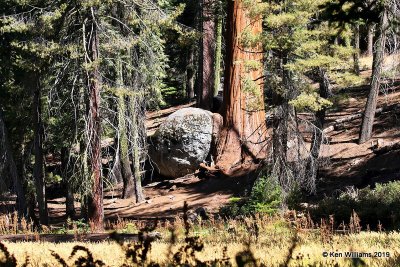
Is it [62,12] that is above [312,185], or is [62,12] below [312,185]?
above

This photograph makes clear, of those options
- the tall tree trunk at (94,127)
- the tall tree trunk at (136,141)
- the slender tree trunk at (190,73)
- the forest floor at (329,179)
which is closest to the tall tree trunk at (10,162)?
the forest floor at (329,179)

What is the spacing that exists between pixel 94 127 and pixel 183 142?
9417 mm

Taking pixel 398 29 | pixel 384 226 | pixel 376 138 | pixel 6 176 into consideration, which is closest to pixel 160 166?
pixel 6 176

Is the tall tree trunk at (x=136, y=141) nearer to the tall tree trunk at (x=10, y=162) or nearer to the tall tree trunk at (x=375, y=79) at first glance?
the tall tree trunk at (x=10, y=162)

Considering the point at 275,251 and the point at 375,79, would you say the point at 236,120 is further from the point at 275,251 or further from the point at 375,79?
the point at 275,251

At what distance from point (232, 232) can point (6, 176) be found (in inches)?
551

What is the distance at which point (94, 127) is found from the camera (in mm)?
15750

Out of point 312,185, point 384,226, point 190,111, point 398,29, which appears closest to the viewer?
point 384,226

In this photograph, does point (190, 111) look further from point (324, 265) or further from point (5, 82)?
point (324, 265)

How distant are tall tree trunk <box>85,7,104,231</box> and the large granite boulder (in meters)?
9.06

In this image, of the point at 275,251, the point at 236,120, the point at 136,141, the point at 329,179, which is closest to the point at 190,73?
the point at 236,120

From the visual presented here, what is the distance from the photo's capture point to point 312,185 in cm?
1700

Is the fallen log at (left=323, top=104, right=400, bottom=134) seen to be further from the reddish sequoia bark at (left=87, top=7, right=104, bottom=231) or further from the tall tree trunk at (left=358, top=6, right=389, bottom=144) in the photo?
the reddish sequoia bark at (left=87, top=7, right=104, bottom=231)

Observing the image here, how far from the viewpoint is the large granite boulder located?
24.7m
